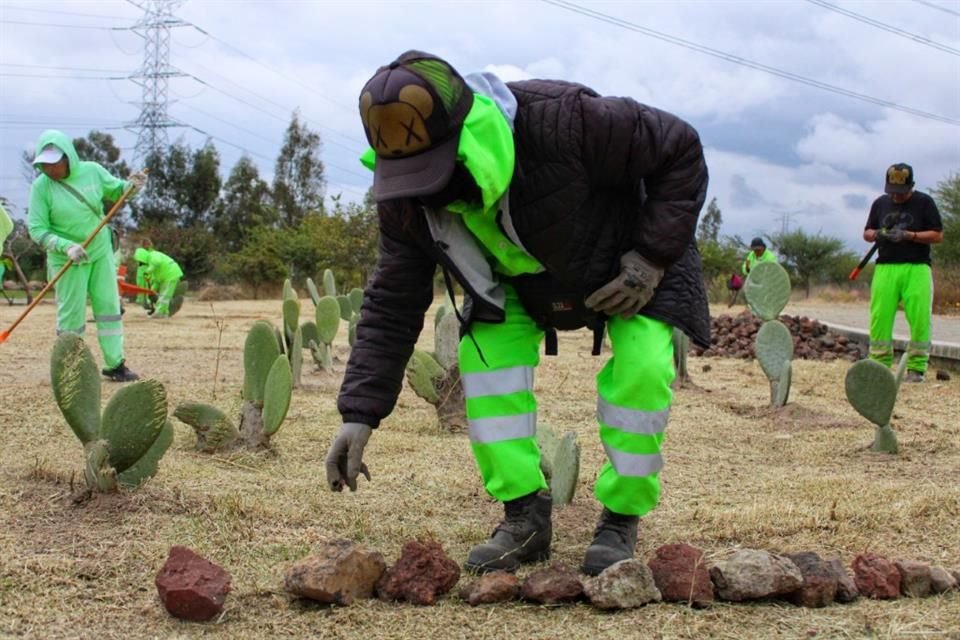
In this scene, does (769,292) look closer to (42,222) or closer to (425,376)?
(425,376)

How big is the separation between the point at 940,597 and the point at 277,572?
51.5 inches

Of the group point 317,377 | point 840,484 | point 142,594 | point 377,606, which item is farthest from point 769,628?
point 317,377

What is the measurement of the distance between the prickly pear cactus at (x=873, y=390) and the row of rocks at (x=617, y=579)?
1.70m

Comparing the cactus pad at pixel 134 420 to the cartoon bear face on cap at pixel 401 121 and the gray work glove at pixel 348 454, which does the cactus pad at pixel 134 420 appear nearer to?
the gray work glove at pixel 348 454

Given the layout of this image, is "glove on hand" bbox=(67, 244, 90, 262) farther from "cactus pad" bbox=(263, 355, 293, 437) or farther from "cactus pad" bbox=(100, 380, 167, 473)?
"cactus pad" bbox=(100, 380, 167, 473)

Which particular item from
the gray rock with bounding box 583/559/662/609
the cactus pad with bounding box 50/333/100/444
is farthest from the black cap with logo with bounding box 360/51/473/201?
the cactus pad with bounding box 50/333/100/444

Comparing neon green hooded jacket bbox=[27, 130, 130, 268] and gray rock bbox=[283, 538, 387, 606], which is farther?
neon green hooded jacket bbox=[27, 130, 130, 268]

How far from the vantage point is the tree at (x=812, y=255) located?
3388cm

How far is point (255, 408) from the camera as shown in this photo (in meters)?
3.53

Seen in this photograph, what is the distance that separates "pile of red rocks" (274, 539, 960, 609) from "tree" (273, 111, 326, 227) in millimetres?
35373

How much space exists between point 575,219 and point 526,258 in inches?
5.4

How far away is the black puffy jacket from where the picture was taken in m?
Answer: 2.11

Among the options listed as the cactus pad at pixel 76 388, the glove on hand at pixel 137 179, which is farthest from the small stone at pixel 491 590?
the glove on hand at pixel 137 179

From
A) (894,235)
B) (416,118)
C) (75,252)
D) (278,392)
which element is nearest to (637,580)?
(416,118)
